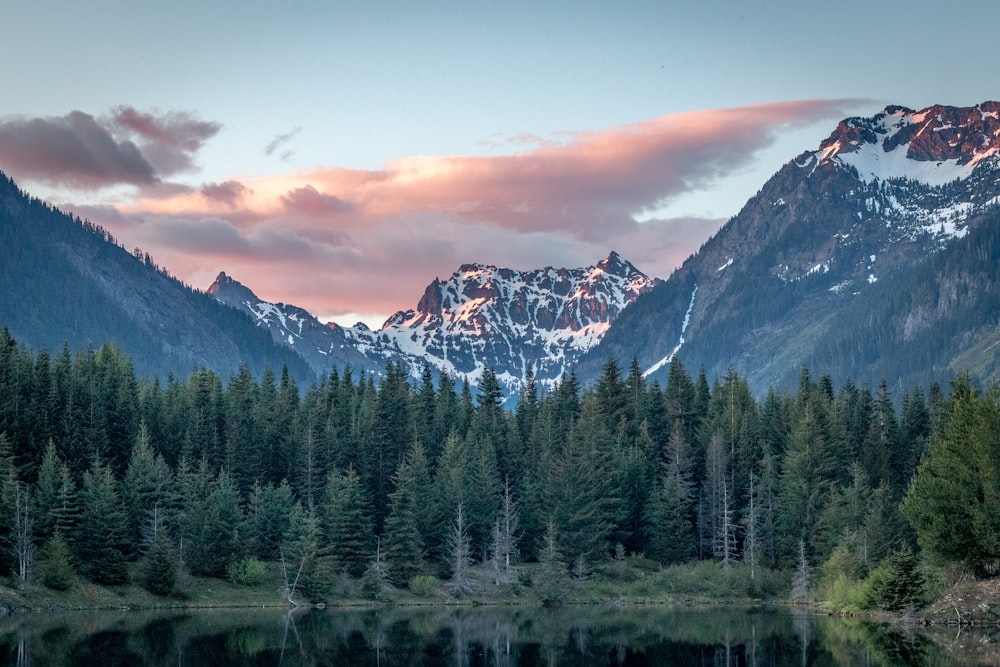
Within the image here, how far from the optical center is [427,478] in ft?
439

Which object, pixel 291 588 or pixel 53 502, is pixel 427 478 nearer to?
pixel 291 588

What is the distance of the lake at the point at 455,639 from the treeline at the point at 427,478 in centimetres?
1280

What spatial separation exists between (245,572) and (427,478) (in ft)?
75.5

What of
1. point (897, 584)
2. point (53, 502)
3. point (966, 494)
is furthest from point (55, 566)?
point (966, 494)

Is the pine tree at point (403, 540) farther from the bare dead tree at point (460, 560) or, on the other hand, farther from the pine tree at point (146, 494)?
the pine tree at point (146, 494)

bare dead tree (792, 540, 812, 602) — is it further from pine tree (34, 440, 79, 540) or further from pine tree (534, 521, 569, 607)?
pine tree (34, 440, 79, 540)

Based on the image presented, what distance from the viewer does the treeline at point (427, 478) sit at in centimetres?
11500

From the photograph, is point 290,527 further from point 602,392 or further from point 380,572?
point 602,392

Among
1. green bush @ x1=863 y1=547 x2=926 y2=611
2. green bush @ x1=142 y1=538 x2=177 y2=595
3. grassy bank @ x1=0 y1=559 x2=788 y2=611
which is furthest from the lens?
grassy bank @ x1=0 y1=559 x2=788 y2=611

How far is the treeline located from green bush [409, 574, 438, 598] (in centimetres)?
182

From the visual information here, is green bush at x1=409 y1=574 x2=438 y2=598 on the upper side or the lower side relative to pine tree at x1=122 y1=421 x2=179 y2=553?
lower

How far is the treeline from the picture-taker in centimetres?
11500

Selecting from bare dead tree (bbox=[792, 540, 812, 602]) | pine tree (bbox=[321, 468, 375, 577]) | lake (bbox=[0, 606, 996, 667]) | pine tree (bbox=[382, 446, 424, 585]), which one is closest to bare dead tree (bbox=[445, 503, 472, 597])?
pine tree (bbox=[382, 446, 424, 585])

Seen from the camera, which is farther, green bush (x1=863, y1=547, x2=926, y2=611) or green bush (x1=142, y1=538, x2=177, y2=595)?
green bush (x1=142, y1=538, x2=177, y2=595)
